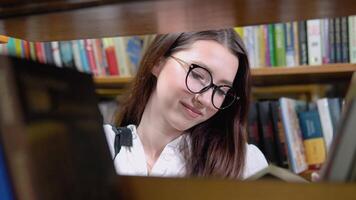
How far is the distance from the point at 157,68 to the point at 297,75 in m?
0.68

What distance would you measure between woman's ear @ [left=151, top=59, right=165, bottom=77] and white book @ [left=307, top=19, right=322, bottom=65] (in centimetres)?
69

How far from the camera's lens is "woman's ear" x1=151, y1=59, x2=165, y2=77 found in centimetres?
119

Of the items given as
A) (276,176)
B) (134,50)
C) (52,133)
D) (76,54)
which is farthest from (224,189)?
(76,54)

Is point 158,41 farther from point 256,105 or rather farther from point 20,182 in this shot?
point 20,182

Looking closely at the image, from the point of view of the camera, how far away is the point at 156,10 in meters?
0.49

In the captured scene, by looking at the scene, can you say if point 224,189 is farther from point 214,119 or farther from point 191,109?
point 214,119

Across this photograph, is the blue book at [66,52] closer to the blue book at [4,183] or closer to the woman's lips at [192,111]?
the woman's lips at [192,111]

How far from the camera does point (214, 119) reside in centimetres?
123

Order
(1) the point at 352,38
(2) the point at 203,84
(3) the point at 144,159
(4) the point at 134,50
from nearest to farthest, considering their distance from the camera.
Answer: (2) the point at 203,84
(3) the point at 144,159
(1) the point at 352,38
(4) the point at 134,50

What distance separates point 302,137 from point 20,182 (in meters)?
1.43

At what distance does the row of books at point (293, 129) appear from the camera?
1625 millimetres

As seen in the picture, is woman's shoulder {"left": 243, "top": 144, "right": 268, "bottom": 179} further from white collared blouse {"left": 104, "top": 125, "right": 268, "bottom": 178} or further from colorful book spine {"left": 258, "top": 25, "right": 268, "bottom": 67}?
colorful book spine {"left": 258, "top": 25, "right": 268, "bottom": 67}

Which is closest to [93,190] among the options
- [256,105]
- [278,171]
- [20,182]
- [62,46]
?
[20,182]

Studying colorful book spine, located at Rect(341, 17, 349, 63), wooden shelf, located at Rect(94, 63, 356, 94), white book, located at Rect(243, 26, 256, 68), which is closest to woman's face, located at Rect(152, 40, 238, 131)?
wooden shelf, located at Rect(94, 63, 356, 94)
